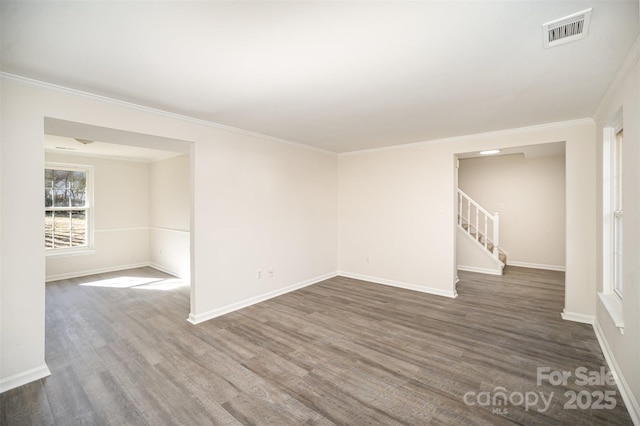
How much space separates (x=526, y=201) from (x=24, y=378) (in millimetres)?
8329

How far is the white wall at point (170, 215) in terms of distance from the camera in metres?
5.54

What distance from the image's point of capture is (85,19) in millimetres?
1573

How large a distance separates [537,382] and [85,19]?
4.02m

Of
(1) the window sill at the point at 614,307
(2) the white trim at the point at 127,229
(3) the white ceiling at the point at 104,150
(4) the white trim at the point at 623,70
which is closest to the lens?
(4) the white trim at the point at 623,70

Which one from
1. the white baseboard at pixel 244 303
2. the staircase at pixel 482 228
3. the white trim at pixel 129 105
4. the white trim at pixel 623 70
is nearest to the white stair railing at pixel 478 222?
the staircase at pixel 482 228

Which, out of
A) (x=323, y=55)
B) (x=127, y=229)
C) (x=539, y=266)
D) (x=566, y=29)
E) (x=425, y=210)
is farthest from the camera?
(x=127, y=229)

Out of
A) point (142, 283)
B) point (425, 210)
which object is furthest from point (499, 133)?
point (142, 283)

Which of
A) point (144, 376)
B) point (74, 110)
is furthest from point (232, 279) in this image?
point (74, 110)

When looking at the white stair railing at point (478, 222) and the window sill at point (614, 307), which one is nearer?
the window sill at point (614, 307)

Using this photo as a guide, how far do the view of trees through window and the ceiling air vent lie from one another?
762 cm

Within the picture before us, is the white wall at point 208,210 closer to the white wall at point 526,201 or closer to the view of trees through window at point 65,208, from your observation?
the white wall at point 526,201

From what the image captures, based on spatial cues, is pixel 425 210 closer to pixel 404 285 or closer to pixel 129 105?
pixel 404 285

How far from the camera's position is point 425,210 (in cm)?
471

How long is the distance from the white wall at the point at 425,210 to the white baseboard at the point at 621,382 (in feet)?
2.45
